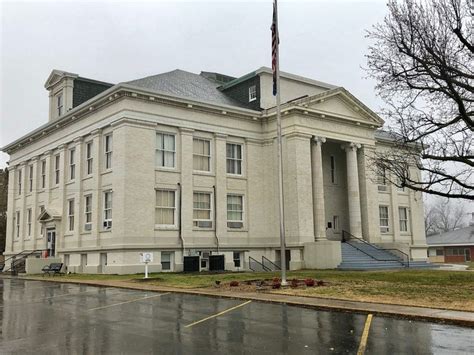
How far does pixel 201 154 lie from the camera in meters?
35.7

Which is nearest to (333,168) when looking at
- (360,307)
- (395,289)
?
(395,289)

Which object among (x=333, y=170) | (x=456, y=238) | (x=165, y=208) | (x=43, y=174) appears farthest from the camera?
(x=456, y=238)

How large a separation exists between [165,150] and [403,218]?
24.2 metres

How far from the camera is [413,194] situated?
47.8m

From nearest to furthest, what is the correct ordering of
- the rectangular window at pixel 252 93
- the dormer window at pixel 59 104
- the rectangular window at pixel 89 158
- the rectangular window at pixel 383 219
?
the rectangular window at pixel 89 158 → the rectangular window at pixel 252 93 → the dormer window at pixel 59 104 → the rectangular window at pixel 383 219

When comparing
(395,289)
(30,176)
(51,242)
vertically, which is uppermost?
(30,176)

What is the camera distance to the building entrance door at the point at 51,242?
1523 inches

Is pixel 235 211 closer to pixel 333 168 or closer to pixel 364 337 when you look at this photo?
pixel 333 168

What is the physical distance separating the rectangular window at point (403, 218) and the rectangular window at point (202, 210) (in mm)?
19991

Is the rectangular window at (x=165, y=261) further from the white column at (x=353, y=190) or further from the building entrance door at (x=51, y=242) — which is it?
the white column at (x=353, y=190)

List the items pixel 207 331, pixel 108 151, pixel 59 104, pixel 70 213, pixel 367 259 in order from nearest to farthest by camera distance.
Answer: pixel 207 331 → pixel 108 151 → pixel 367 259 → pixel 70 213 → pixel 59 104

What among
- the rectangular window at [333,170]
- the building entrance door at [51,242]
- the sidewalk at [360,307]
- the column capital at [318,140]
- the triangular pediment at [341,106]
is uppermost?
the triangular pediment at [341,106]

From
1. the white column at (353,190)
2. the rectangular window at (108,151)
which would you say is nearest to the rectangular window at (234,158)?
the rectangular window at (108,151)

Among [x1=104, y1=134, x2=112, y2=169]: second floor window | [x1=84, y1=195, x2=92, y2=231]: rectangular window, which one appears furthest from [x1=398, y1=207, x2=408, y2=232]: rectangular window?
[x1=84, y1=195, x2=92, y2=231]: rectangular window
